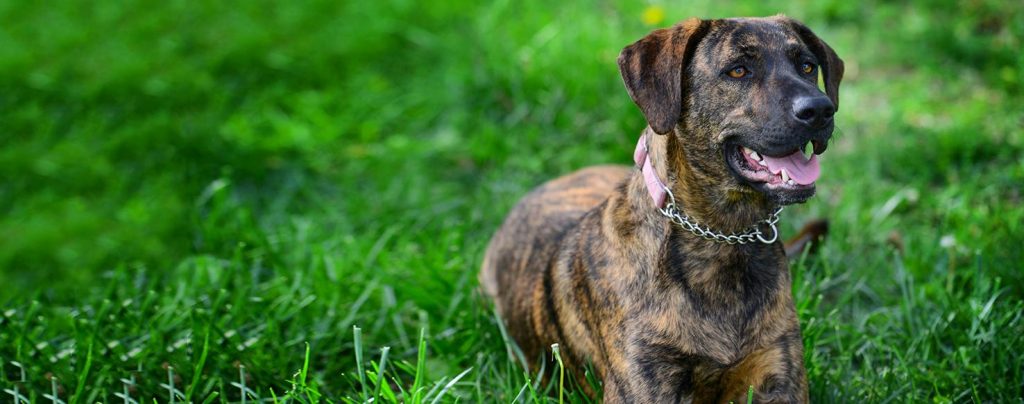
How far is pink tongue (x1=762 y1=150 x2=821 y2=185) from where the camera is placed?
2.87 meters

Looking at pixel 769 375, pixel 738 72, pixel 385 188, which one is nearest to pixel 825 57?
pixel 738 72

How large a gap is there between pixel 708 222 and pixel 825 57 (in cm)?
74

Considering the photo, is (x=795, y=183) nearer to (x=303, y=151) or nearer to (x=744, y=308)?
(x=744, y=308)

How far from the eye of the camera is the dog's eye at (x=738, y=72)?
9.78 feet

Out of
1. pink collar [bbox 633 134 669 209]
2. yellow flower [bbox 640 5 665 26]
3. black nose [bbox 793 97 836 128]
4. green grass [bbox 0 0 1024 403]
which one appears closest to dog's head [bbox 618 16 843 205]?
black nose [bbox 793 97 836 128]

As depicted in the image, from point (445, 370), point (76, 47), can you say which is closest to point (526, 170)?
point (445, 370)

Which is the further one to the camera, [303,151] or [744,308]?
[303,151]

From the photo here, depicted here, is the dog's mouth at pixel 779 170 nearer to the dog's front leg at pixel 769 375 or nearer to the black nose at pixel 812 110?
the black nose at pixel 812 110

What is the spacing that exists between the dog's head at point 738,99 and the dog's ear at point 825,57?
0.28 feet

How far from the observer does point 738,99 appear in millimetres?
2949

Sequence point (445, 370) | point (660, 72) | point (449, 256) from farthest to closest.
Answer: point (449, 256)
point (445, 370)
point (660, 72)

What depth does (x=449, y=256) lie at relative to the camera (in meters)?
4.81

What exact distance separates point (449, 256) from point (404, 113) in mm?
2079

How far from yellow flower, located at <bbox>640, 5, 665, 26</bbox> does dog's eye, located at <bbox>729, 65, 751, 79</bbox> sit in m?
3.90
